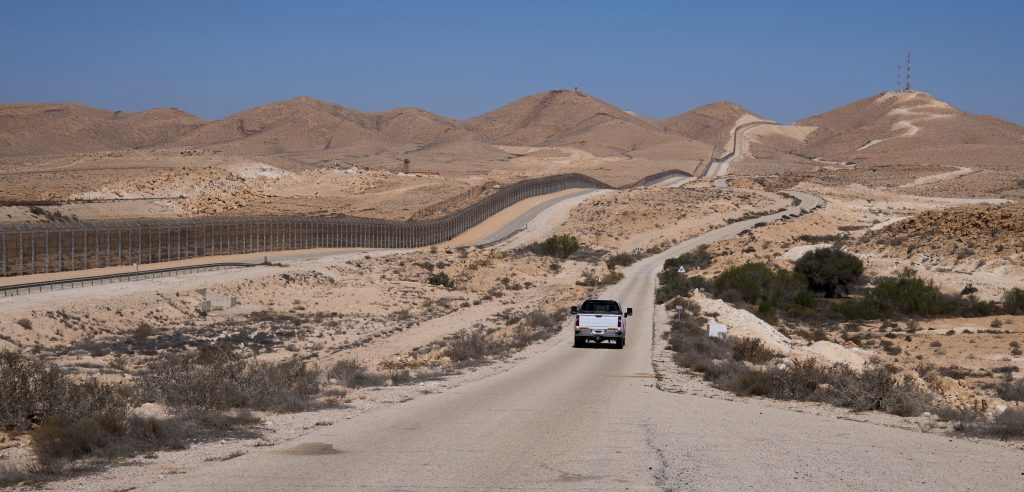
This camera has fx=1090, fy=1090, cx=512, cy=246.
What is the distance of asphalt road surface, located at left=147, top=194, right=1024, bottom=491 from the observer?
12.1m

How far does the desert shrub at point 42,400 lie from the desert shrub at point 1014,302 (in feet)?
147

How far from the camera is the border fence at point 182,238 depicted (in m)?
48.5

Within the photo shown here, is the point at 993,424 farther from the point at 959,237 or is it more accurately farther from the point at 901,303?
the point at 959,237

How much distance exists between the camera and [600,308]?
35438mm

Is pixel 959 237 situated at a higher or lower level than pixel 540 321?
higher

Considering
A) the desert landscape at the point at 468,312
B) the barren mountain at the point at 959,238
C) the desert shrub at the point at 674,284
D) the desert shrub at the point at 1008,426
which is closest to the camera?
the desert shrub at the point at 1008,426

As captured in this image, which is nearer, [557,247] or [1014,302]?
[1014,302]

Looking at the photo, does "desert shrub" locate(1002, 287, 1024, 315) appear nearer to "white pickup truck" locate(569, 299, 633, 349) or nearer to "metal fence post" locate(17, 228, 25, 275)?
"white pickup truck" locate(569, 299, 633, 349)

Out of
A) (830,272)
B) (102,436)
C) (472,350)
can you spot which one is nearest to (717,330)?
(472,350)

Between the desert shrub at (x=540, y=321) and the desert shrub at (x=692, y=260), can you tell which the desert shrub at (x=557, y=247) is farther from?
the desert shrub at (x=540, y=321)

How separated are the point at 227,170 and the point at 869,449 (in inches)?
4302

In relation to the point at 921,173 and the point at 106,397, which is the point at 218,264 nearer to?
the point at 106,397

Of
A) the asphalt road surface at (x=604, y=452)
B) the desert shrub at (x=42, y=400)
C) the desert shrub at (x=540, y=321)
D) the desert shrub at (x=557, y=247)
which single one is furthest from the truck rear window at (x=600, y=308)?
the desert shrub at (x=557, y=247)

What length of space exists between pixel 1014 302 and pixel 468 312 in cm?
2545
